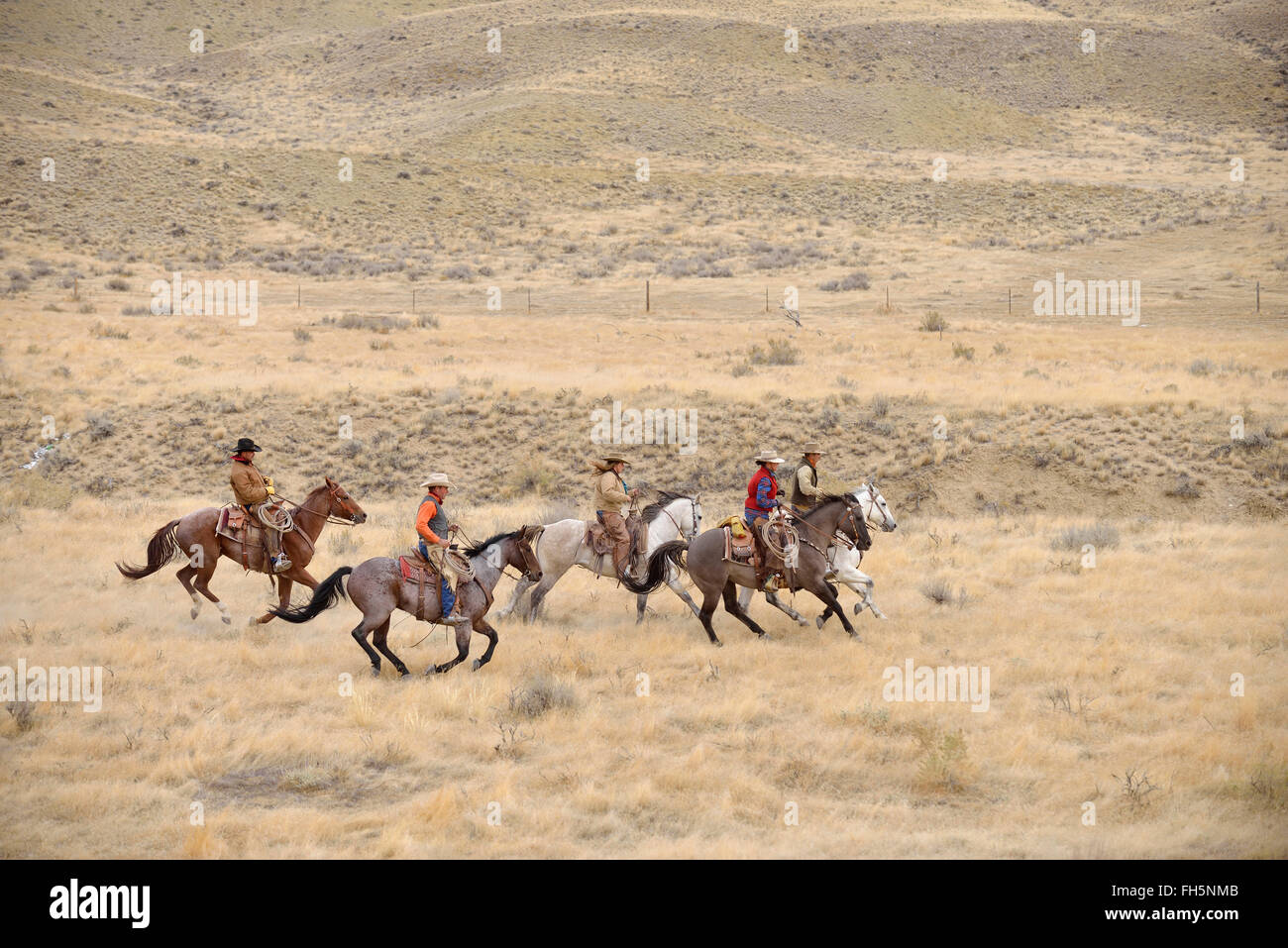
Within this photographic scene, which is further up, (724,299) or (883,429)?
(724,299)

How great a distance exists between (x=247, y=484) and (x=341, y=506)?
4.26ft

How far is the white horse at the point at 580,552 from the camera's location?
13930 mm

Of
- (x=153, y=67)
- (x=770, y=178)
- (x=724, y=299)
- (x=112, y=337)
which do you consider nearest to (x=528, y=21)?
(x=153, y=67)

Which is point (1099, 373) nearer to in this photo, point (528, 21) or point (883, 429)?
point (883, 429)

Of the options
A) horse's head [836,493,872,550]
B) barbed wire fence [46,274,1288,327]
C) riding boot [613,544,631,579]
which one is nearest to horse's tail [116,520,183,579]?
riding boot [613,544,631,579]

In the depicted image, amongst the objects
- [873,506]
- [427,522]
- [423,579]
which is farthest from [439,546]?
[873,506]

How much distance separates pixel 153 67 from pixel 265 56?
1098 centimetres

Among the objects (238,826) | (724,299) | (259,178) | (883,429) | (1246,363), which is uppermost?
(259,178)

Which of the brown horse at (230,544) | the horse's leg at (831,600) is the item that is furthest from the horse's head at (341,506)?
the horse's leg at (831,600)

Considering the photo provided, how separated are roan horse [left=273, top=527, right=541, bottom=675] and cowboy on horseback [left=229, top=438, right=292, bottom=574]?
183 cm

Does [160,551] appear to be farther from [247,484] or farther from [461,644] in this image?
[461,644]

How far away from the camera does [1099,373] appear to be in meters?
28.5

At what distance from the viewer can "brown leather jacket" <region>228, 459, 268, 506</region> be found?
45.3ft
